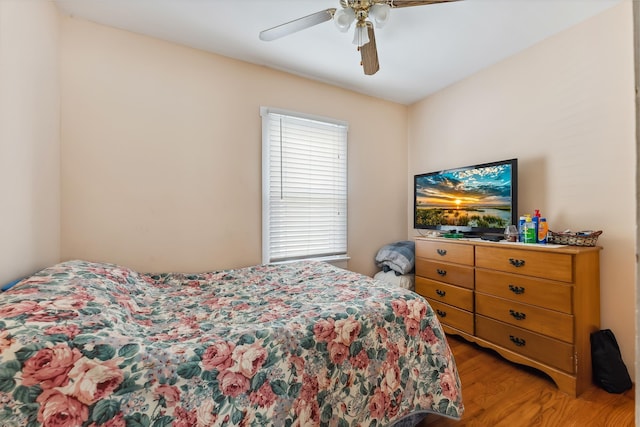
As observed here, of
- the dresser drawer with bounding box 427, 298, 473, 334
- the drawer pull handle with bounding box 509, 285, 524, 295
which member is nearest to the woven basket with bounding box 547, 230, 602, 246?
the drawer pull handle with bounding box 509, 285, 524, 295

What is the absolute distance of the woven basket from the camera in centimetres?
174

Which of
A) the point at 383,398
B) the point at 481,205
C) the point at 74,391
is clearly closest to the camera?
the point at 74,391

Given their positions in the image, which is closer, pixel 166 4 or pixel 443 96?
pixel 166 4

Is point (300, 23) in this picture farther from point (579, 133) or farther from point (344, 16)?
point (579, 133)

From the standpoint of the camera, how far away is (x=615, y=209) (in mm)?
1772

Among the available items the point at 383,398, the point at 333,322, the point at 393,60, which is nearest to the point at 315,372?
the point at 333,322

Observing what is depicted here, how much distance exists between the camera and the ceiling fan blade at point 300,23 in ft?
5.02

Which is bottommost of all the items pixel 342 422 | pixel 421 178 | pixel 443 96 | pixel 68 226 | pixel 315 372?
pixel 342 422

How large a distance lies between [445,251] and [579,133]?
130cm

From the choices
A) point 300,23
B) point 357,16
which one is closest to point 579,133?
point 357,16

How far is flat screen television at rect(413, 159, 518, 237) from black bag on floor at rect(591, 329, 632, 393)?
35.0 inches

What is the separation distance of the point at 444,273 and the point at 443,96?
1.98 metres

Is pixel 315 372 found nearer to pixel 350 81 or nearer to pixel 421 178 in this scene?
pixel 421 178

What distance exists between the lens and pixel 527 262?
1822mm
